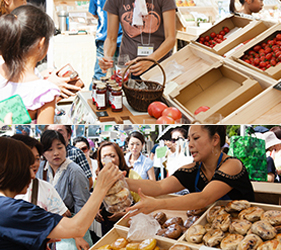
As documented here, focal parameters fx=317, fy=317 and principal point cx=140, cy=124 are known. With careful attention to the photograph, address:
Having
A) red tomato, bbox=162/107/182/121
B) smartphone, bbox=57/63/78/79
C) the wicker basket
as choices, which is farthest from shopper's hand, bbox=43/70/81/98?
red tomato, bbox=162/107/182/121

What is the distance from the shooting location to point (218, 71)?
225 centimetres

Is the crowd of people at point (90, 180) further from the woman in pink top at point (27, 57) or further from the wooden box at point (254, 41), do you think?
the wooden box at point (254, 41)

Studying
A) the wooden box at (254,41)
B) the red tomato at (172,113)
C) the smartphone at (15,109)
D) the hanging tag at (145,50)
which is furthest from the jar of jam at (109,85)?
the wooden box at (254,41)

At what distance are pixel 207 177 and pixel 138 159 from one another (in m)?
0.28

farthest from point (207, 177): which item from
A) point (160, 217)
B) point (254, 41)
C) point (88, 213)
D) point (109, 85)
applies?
point (254, 41)

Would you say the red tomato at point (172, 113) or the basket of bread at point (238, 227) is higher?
the red tomato at point (172, 113)

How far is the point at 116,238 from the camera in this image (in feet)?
3.84

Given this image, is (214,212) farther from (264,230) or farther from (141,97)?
(141,97)

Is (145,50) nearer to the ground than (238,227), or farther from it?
farther from it

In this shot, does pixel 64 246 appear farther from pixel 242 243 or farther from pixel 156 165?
pixel 242 243

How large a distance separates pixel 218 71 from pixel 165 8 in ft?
1.95

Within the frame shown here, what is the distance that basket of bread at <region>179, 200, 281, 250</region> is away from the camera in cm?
104

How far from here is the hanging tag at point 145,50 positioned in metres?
2.44

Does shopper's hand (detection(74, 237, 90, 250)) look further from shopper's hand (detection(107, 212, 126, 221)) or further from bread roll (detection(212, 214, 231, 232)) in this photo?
bread roll (detection(212, 214, 231, 232))
